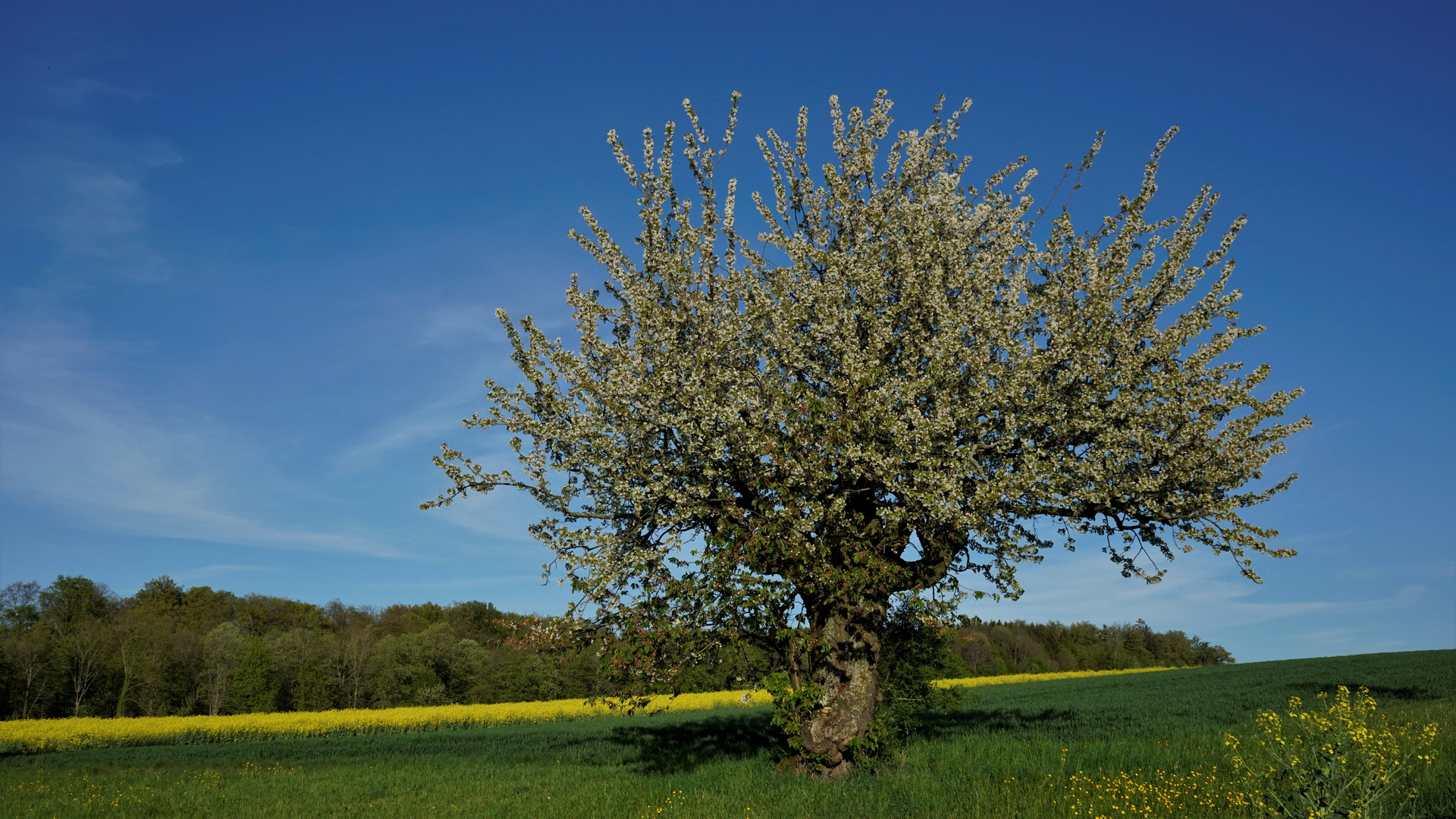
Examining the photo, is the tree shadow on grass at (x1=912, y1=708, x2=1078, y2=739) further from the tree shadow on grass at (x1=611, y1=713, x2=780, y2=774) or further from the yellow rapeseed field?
the yellow rapeseed field

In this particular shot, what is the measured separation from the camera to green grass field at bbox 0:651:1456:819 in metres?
12.4

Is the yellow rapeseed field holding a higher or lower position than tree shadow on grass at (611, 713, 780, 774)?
lower

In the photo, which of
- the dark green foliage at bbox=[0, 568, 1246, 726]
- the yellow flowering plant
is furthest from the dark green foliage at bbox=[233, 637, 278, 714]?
the yellow flowering plant

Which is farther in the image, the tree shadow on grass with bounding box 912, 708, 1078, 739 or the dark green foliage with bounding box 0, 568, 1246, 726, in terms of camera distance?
the dark green foliage with bounding box 0, 568, 1246, 726

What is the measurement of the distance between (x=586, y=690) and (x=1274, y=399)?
69.0 m

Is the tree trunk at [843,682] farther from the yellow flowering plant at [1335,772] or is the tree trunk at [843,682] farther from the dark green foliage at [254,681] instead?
the dark green foliage at [254,681]

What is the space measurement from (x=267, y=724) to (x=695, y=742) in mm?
35700

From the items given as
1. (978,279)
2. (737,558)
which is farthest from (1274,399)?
(737,558)

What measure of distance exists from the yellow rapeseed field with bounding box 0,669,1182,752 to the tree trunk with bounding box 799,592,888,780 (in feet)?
80.0

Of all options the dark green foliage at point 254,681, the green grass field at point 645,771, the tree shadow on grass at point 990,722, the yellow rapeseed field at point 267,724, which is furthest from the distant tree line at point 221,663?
the tree shadow on grass at point 990,722

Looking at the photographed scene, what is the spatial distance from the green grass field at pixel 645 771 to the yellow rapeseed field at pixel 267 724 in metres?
5.95

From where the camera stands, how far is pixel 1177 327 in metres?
15.3

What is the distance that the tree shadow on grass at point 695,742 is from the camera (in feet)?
58.9

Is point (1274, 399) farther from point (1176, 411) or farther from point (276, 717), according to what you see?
point (276, 717)
